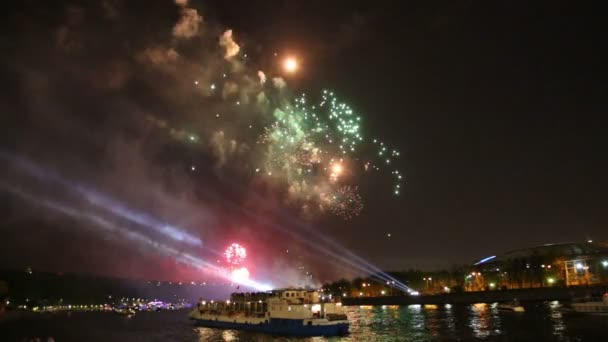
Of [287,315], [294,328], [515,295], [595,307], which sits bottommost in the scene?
[294,328]

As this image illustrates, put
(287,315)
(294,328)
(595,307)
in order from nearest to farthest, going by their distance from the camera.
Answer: (294,328) → (287,315) → (595,307)

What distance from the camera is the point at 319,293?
8150 centimetres

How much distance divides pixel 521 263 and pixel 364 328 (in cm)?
12768

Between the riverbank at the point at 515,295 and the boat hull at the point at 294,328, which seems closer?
the boat hull at the point at 294,328

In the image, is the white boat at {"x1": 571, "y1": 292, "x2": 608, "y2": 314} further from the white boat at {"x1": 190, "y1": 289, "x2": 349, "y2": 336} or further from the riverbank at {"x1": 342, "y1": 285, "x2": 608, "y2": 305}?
the white boat at {"x1": 190, "y1": 289, "x2": 349, "y2": 336}

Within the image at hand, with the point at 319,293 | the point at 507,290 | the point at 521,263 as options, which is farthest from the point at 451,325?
the point at 521,263

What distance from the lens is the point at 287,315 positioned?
7694cm

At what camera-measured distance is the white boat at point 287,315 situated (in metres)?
73.1

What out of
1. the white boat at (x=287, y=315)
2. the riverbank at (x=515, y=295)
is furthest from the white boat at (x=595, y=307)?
the white boat at (x=287, y=315)

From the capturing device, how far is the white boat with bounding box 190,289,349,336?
240 ft

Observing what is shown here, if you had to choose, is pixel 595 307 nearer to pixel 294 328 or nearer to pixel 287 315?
pixel 294 328

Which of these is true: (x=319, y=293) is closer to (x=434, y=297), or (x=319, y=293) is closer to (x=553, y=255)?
(x=434, y=297)

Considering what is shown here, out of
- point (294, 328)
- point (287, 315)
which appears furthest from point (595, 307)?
point (287, 315)

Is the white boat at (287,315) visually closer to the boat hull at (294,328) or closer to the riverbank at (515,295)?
the boat hull at (294,328)
